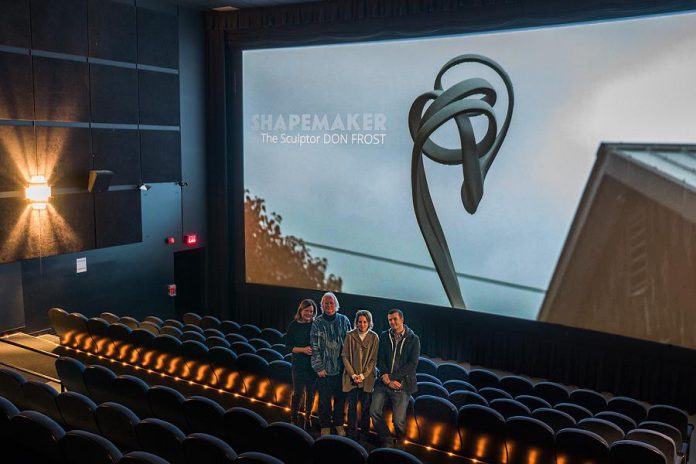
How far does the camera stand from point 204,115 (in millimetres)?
12125

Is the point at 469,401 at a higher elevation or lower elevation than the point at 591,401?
higher

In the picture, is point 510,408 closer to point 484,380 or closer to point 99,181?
point 484,380

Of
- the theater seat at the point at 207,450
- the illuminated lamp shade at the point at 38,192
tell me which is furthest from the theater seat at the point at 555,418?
the illuminated lamp shade at the point at 38,192

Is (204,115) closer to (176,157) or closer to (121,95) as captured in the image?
(176,157)

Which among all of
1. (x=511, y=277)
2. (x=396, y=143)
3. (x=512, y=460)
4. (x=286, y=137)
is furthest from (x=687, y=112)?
(x=286, y=137)

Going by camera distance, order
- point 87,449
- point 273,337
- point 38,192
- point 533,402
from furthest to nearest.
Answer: point 273,337 < point 38,192 < point 533,402 < point 87,449

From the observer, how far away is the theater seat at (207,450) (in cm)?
444

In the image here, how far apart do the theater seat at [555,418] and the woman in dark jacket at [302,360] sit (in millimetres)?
2066

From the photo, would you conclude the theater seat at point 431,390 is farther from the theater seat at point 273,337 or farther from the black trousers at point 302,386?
the theater seat at point 273,337

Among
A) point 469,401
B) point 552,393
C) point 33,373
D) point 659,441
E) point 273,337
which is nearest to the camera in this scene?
point 659,441

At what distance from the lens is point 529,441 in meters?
5.40

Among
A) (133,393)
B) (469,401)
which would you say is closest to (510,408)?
(469,401)

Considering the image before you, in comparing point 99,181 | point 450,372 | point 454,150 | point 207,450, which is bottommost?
point 450,372

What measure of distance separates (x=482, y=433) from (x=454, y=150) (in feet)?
17.2
